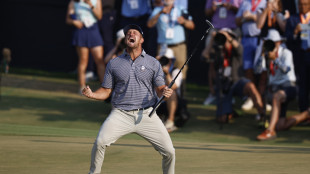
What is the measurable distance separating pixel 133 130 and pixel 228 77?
522 centimetres

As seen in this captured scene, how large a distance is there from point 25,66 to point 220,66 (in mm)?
7494

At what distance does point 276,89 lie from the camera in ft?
34.4

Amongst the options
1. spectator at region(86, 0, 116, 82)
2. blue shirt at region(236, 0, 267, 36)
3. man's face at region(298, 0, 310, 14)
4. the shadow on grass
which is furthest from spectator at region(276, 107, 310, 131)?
spectator at region(86, 0, 116, 82)

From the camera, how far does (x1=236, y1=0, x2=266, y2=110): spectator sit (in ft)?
38.0

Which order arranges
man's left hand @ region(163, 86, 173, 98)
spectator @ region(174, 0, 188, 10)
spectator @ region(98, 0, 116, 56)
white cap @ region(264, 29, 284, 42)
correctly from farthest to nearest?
1. spectator @ region(98, 0, 116, 56)
2. spectator @ region(174, 0, 188, 10)
3. white cap @ region(264, 29, 284, 42)
4. man's left hand @ region(163, 86, 173, 98)

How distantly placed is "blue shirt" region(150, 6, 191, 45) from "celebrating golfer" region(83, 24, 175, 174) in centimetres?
518

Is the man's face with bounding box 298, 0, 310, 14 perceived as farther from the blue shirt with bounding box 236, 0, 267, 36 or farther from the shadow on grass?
the shadow on grass

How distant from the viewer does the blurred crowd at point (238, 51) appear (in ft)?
34.5

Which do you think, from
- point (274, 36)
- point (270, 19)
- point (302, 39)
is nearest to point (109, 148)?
point (274, 36)

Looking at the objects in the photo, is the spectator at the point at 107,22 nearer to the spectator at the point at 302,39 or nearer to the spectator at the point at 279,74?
the spectator at the point at 302,39

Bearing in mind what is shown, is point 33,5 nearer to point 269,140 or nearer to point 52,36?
point 52,36

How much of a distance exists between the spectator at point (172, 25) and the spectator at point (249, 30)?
3.12ft

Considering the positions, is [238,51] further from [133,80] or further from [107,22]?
[133,80]

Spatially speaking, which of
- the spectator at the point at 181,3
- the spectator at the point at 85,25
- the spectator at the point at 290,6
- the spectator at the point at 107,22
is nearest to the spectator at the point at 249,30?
the spectator at the point at 181,3
